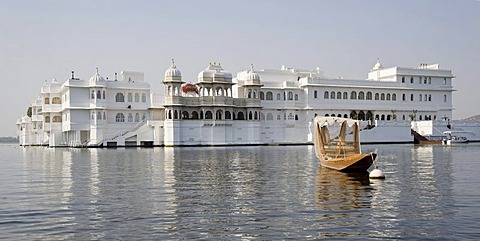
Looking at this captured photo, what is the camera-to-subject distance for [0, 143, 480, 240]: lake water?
12.8 m

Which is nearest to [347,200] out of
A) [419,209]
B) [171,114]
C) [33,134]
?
[419,209]

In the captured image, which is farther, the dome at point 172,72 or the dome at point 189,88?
the dome at point 189,88

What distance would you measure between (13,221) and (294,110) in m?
70.8

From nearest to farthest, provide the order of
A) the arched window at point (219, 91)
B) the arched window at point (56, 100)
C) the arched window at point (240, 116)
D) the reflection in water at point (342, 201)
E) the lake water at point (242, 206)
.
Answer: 1. the lake water at point (242, 206)
2. the reflection in water at point (342, 201)
3. the arched window at point (219, 91)
4. the arched window at point (240, 116)
5. the arched window at point (56, 100)

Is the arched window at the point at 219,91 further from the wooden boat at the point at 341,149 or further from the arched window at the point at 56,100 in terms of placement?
the wooden boat at the point at 341,149

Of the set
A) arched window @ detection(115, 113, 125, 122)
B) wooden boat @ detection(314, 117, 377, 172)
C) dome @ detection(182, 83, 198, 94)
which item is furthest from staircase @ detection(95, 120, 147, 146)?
wooden boat @ detection(314, 117, 377, 172)

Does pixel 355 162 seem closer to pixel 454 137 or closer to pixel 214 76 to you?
pixel 214 76

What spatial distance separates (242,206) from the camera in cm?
1661

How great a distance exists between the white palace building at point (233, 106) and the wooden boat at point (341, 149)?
135 ft

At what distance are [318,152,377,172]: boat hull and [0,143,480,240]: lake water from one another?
87cm

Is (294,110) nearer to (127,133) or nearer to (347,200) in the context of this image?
(127,133)

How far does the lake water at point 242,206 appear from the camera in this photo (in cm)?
1277

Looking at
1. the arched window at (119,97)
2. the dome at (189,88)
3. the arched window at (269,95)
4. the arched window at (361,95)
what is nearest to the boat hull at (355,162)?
the arched window at (119,97)

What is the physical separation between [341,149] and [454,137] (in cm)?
5507
